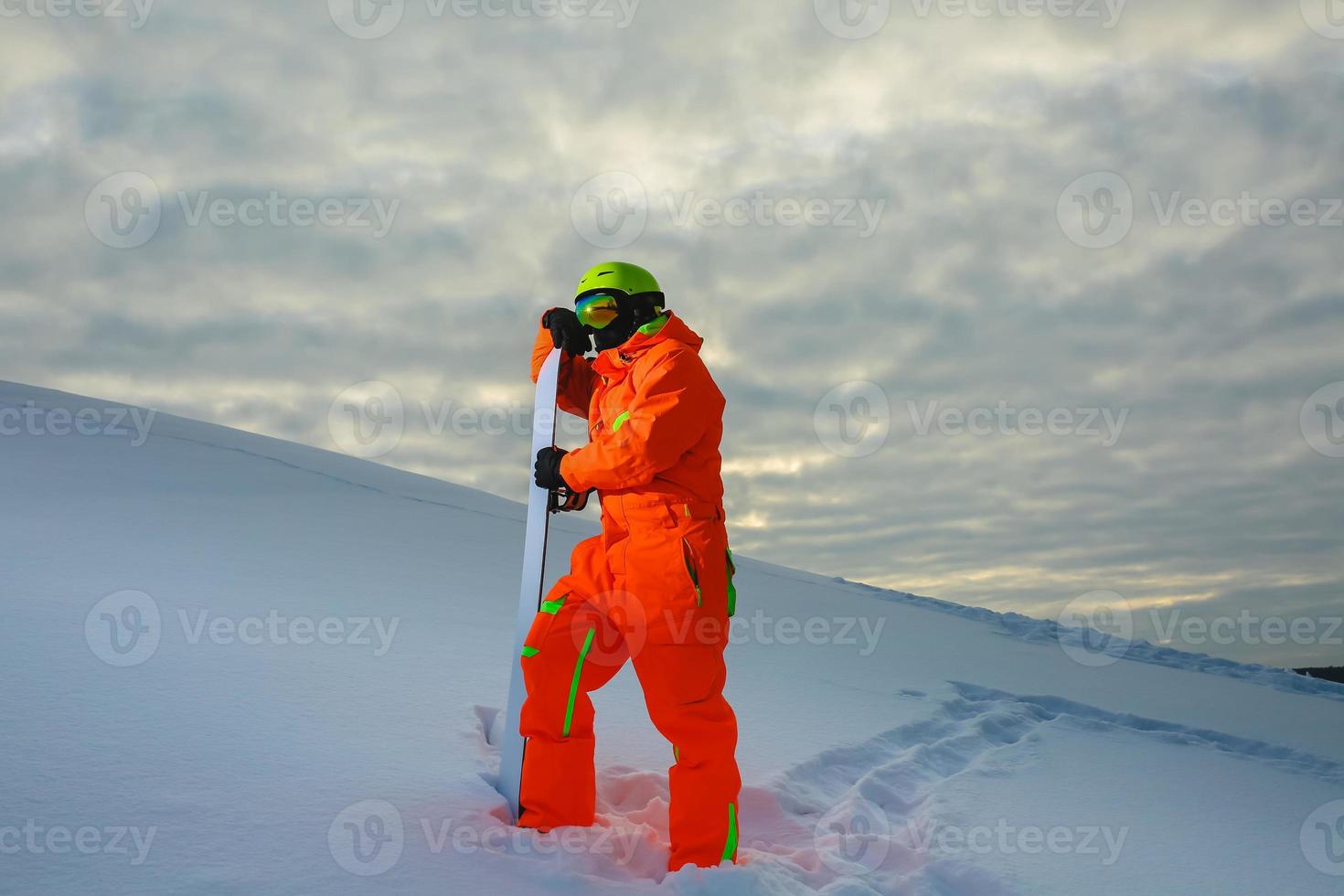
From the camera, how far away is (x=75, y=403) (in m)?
10.2

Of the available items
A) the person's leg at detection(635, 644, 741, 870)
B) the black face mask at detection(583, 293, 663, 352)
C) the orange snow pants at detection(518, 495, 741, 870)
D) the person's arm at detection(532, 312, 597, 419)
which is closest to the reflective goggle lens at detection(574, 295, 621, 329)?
the black face mask at detection(583, 293, 663, 352)

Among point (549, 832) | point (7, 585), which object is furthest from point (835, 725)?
point (7, 585)

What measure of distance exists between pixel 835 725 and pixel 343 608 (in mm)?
2896

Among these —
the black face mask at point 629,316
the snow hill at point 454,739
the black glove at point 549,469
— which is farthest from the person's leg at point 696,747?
the black face mask at point 629,316

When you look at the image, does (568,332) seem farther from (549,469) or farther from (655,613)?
(655,613)

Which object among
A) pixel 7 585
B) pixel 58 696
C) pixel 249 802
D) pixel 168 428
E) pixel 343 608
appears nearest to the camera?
pixel 249 802

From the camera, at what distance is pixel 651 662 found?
3.00 m

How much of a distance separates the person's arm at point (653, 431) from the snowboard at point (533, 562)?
14.0 inches

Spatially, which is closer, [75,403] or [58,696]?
[58,696]

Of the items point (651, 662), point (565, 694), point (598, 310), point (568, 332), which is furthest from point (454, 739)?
point (598, 310)

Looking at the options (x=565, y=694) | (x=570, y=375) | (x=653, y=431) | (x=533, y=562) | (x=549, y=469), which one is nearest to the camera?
(x=653, y=431)

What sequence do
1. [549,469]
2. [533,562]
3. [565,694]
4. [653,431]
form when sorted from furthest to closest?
[533,562] → [549,469] → [565,694] → [653,431]

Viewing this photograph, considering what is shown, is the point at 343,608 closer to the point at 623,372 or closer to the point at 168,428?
the point at 623,372

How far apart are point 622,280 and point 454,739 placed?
1933 millimetres
